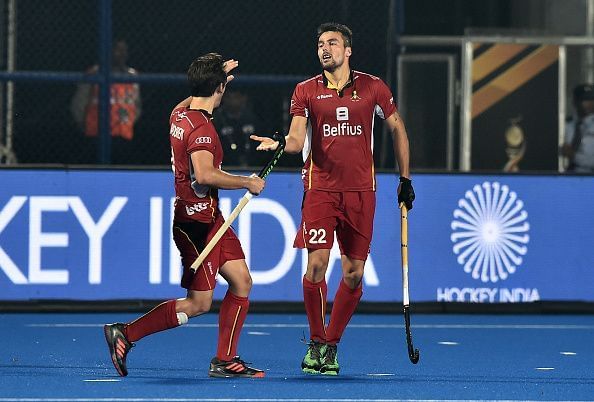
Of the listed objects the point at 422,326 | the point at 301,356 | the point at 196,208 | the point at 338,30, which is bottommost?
the point at 301,356

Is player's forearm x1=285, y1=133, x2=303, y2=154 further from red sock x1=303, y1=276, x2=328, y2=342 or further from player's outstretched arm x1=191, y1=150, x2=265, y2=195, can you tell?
red sock x1=303, y1=276, x2=328, y2=342

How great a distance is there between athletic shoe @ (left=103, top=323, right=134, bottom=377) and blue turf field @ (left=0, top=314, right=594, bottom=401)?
0.09 m

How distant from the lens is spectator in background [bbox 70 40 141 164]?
16656 mm

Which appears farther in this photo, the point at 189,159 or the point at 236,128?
the point at 236,128

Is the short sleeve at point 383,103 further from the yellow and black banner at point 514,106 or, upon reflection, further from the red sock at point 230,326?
the yellow and black banner at point 514,106

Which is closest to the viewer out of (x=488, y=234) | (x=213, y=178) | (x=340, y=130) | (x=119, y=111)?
(x=213, y=178)

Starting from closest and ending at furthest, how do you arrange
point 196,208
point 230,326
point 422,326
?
point 196,208 → point 230,326 → point 422,326

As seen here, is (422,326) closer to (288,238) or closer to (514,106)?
(288,238)

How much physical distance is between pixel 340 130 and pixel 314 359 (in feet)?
5.05

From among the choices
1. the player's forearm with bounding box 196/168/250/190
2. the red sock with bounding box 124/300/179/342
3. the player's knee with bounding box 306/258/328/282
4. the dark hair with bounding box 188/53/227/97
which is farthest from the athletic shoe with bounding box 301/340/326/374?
the dark hair with bounding box 188/53/227/97

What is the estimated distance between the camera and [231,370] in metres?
10.4

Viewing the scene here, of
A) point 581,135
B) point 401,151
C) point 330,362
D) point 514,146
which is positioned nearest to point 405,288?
point 330,362

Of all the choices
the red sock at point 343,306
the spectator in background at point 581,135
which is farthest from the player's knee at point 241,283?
the spectator in background at point 581,135

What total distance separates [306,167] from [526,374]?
6.62 feet
